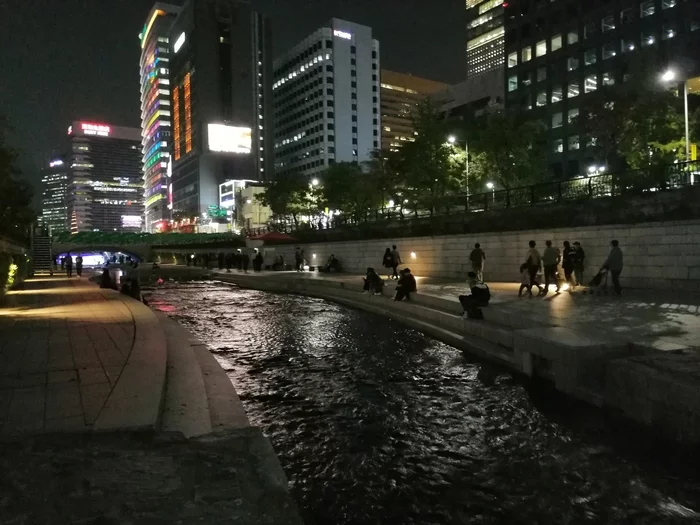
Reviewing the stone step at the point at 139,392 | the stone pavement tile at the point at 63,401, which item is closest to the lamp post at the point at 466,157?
the stone step at the point at 139,392

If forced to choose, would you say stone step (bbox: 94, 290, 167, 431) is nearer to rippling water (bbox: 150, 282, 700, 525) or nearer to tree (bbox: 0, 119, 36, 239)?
rippling water (bbox: 150, 282, 700, 525)

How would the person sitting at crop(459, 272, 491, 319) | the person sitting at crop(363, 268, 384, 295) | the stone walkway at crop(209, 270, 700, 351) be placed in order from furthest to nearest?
the person sitting at crop(363, 268, 384, 295) < the person sitting at crop(459, 272, 491, 319) < the stone walkway at crop(209, 270, 700, 351)

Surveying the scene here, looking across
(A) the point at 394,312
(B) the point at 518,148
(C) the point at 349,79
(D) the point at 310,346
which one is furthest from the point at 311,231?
(C) the point at 349,79

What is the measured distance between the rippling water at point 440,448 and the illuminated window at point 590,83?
6392 cm

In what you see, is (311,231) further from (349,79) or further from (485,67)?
(485,67)

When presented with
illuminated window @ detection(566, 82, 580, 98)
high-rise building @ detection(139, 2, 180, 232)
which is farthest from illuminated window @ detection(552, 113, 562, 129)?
high-rise building @ detection(139, 2, 180, 232)

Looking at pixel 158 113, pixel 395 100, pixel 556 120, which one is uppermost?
pixel 158 113

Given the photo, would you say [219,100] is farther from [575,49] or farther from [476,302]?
[476,302]

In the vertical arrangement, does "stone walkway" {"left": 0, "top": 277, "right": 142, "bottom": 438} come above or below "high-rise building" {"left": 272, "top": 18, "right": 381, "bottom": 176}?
below

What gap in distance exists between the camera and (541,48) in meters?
69.6

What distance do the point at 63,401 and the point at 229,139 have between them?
144 meters

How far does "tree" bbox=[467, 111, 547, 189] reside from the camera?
113 feet

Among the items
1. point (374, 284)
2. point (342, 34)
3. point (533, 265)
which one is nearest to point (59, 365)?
point (374, 284)

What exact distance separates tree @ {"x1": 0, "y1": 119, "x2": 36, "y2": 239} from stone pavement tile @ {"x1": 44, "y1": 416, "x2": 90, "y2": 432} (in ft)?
87.3
